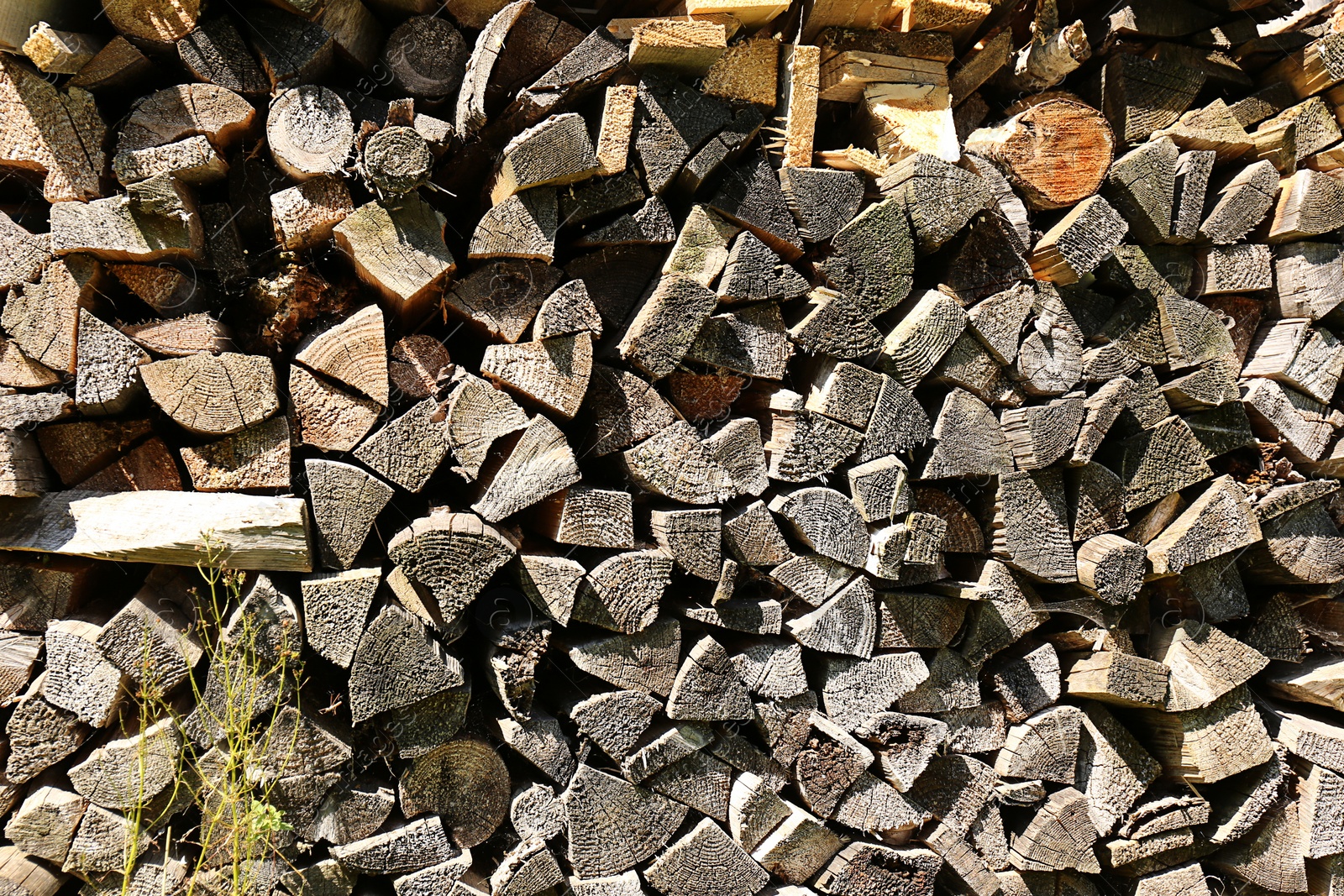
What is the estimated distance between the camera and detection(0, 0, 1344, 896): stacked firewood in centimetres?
195

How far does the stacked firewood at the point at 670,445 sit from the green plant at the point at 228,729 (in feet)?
0.05

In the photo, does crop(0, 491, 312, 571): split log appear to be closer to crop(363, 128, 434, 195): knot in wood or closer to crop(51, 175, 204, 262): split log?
crop(51, 175, 204, 262): split log

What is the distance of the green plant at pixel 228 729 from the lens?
1912 millimetres

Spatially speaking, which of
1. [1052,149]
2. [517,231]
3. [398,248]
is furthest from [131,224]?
[1052,149]

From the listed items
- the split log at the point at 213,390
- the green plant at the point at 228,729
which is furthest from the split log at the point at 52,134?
the green plant at the point at 228,729

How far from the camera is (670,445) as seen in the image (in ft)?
7.31

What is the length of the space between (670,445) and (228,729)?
116cm

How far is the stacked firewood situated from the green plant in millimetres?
A: 14

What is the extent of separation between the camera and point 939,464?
8.07ft

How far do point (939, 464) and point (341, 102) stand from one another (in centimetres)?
172

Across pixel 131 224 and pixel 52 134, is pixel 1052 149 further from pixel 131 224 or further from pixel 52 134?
pixel 52 134

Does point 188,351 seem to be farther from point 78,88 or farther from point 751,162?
point 751,162

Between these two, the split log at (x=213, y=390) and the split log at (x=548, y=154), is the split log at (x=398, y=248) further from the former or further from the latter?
the split log at (x=213, y=390)

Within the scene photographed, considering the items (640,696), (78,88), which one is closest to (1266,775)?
(640,696)
